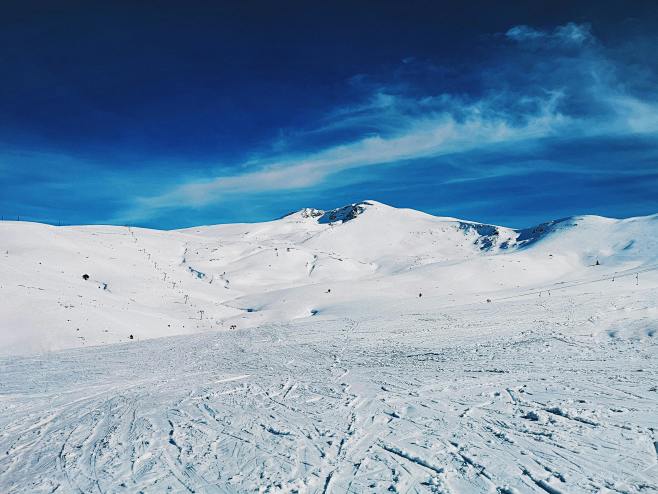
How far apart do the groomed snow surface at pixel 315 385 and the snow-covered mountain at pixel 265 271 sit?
0.31 m

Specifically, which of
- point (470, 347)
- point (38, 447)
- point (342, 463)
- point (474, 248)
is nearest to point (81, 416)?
point (38, 447)

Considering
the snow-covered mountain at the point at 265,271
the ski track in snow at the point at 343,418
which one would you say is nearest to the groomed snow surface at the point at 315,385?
the ski track in snow at the point at 343,418

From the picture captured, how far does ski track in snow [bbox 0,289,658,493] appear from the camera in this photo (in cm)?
724

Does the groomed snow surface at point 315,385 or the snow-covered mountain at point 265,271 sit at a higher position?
the snow-covered mountain at point 265,271

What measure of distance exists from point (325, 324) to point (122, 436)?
17540 mm

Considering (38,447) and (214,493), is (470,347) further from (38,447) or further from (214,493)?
(38,447)

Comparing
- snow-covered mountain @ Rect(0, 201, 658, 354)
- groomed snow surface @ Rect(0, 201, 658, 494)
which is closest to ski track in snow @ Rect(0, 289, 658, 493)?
groomed snow surface @ Rect(0, 201, 658, 494)

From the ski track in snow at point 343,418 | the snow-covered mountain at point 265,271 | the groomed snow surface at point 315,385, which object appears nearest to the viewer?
the ski track in snow at point 343,418

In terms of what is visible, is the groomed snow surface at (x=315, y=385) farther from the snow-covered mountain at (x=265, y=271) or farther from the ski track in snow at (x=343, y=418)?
the snow-covered mountain at (x=265, y=271)

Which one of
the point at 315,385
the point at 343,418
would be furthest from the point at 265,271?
the point at 343,418

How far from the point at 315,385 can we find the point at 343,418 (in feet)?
11.1

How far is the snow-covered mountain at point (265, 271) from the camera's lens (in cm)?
2548

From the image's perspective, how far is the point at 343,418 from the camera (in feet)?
33.2

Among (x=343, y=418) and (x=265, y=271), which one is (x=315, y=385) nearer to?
(x=343, y=418)
